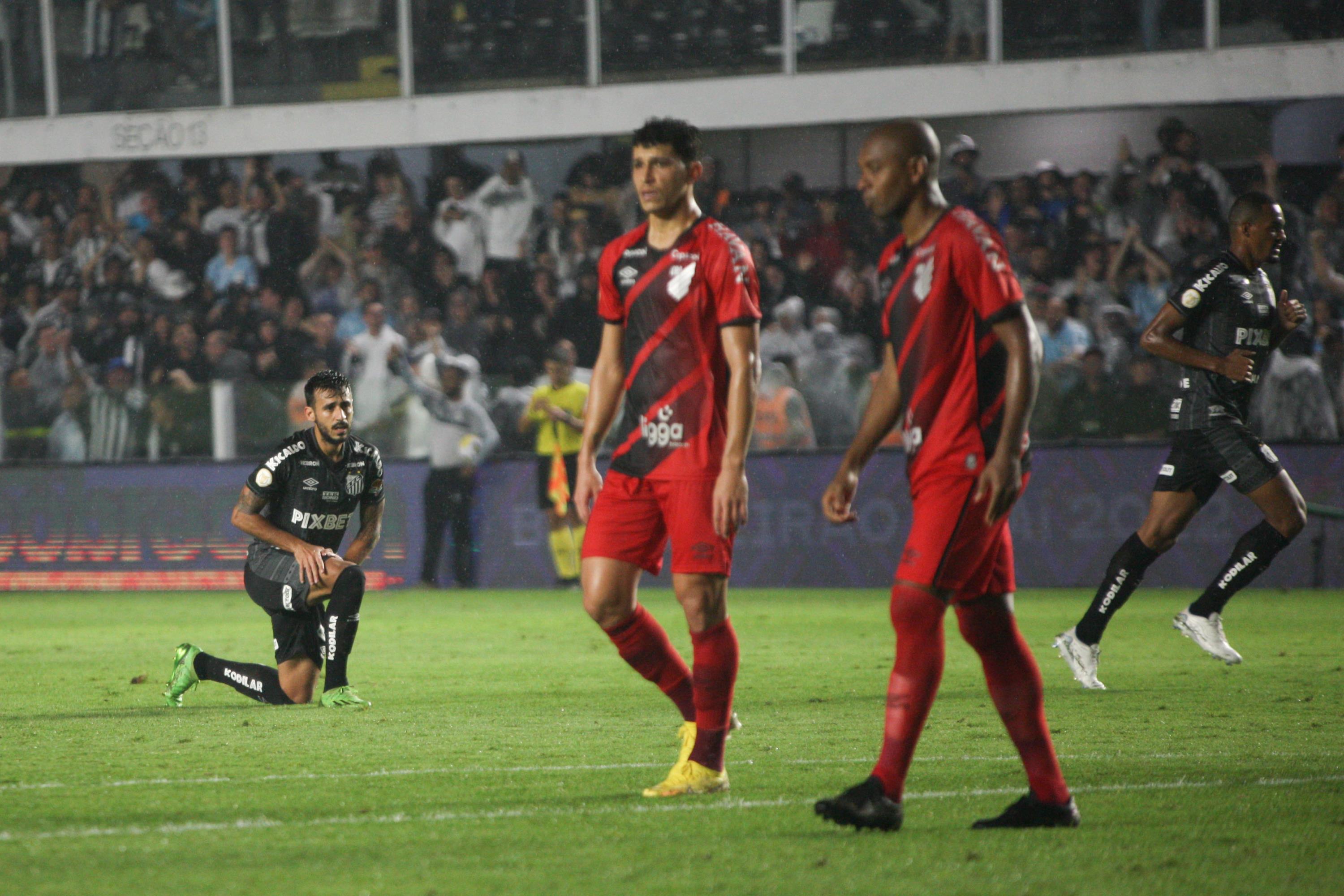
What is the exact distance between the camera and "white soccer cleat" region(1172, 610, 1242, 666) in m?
8.11

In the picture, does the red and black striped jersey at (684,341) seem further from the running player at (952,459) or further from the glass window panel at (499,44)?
the glass window panel at (499,44)

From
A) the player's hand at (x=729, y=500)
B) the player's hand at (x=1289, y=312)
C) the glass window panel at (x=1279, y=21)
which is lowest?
the player's hand at (x=729, y=500)

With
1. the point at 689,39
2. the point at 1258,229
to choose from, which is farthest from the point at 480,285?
the point at 1258,229

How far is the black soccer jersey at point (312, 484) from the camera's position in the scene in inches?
296

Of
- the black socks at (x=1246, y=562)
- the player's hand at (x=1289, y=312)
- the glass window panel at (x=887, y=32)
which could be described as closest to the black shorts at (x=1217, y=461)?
the black socks at (x=1246, y=562)

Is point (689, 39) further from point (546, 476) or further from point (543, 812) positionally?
point (543, 812)

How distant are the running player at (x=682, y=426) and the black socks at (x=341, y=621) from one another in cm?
238

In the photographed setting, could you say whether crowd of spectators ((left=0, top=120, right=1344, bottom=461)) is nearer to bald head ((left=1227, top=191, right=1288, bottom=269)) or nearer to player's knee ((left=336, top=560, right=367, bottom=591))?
bald head ((left=1227, top=191, right=1288, bottom=269))

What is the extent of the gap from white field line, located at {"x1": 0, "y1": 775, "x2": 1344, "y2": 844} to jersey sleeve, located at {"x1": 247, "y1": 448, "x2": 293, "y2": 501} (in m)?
3.06

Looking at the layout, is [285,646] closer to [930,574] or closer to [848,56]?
[930,574]

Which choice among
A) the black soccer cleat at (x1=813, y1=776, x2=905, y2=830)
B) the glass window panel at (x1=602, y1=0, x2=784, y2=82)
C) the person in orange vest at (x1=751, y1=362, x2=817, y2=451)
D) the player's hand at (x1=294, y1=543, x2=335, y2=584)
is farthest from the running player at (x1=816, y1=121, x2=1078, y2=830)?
the glass window panel at (x1=602, y1=0, x2=784, y2=82)

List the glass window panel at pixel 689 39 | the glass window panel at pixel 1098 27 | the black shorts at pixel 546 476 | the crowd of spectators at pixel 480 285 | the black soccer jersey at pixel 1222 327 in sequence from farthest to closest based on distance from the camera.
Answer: the glass window panel at pixel 689 39 → the glass window panel at pixel 1098 27 → the black shorts at pixel 546 476 → the crowd of spectators at pixel 480 285 → the black soccer jersey at pixel 1222 327

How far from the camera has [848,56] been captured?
59.4 feet

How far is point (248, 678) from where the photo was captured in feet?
24.4
